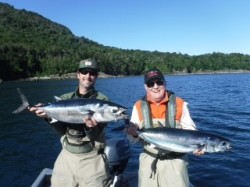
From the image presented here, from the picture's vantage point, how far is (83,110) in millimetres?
5254

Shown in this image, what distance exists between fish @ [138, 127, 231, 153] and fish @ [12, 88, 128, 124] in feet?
1.91

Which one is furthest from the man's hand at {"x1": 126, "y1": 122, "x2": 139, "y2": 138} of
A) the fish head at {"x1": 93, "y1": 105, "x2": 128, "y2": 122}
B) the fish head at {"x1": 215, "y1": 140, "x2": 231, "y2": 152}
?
the fish head at {"x1": 215, "y1": 140, "x2": 231, "y2": 152}

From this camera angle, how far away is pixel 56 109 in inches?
217

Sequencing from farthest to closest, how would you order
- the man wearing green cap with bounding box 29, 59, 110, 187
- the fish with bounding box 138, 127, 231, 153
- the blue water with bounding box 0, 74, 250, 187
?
1. the blue water with bounding box 0, 74, 250, 187
2. the man wearing green cap with bounding box 29, 59, 110, 187
3. the fish with bounding box 138, 127, 231, 153

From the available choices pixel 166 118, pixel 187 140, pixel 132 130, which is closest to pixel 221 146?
pixel 187 140

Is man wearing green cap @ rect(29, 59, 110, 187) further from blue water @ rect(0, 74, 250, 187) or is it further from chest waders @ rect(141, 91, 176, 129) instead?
blue water @ rect(0, 74, 250, 187)

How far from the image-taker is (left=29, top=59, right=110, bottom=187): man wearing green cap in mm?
5570

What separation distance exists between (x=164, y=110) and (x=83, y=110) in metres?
1.19

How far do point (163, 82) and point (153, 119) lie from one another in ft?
1.90

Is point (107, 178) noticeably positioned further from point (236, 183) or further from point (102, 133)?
point (236, 183)

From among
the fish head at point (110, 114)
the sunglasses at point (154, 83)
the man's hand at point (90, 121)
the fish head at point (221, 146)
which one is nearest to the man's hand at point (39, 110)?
the man's hand at point (90, 121)

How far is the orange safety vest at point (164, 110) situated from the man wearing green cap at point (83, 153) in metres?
0.64

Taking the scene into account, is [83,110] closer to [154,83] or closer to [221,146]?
[154,83]

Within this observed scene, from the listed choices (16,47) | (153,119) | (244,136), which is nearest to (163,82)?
(153,119)
